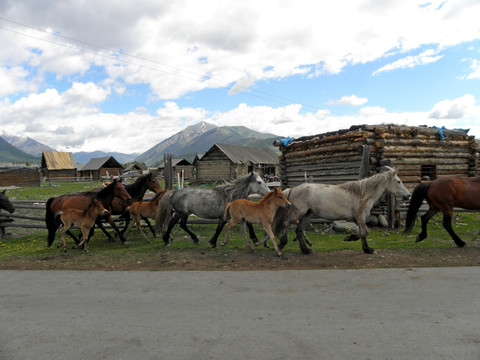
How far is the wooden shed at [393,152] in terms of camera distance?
43.8ft

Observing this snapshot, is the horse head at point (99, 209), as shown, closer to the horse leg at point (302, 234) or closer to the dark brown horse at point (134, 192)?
the dark brown horse at point (134, 192)

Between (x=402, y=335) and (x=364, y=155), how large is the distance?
9.97 m

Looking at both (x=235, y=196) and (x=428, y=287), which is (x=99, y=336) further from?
(x=235, y=196)

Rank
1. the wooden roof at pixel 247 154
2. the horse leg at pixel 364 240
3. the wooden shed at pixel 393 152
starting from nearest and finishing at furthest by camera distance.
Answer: the horse leg at pixel 364 240 < the wooden shed at pixel 393 152 < the wooden roof at pixel 247 154

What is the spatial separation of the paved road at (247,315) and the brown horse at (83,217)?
9.21ft

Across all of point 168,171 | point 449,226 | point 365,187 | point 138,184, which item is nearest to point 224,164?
point 168,171

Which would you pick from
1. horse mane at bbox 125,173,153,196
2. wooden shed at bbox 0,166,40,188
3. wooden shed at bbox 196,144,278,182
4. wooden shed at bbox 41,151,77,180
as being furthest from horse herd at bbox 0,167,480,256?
wooden shed at bbox 41,151,77,180

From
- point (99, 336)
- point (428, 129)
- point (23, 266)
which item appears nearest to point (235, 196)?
point (23, 266)

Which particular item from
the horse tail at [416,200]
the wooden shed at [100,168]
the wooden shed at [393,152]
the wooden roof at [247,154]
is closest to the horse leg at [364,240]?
the horse tail at [416,200]

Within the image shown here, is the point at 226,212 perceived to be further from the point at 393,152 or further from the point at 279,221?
the point at 393,152

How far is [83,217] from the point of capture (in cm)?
936

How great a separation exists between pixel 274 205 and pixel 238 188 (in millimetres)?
1964

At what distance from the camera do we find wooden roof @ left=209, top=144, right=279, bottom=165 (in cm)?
4635

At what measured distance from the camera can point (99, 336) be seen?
383 centimetres
